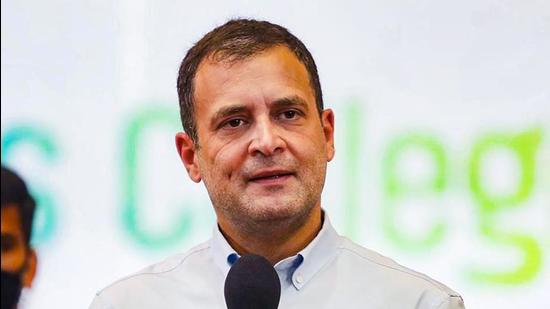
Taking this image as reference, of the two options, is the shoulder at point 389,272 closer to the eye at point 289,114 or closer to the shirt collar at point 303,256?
the shirt collar at point 303,256

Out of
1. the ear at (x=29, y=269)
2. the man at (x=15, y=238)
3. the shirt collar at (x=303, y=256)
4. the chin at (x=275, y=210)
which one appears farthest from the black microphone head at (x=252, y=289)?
the ear at (x=29, y=269)

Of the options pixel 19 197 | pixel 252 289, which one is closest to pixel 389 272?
pixel 252 289

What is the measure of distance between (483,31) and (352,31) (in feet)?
1.22

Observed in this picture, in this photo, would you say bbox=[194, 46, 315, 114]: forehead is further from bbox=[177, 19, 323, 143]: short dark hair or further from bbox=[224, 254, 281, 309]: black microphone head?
bbox=[224, 254, 281, 309]: black microphone head

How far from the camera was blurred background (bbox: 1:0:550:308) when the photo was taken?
7.83 ft

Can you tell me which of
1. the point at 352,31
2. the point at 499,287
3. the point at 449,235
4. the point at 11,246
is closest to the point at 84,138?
the point at 11,246

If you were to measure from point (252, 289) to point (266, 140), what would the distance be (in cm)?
34

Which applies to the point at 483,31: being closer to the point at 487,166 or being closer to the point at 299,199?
the point at 487,166

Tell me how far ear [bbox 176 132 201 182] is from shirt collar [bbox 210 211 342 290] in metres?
0.12

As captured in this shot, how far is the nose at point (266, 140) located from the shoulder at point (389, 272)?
0.33 metres

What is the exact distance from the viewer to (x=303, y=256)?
5.50 feet

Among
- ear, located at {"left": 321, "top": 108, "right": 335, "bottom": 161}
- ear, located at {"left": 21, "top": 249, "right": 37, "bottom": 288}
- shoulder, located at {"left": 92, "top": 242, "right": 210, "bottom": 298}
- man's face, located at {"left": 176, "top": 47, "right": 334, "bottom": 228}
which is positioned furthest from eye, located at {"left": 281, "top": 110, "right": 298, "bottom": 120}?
ear, located at {"left": 21, "top": 249, "right": 37, "bottom": 288}

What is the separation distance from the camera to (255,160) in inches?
60.9

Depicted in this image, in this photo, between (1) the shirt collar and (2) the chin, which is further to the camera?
(1) the shirt collar
